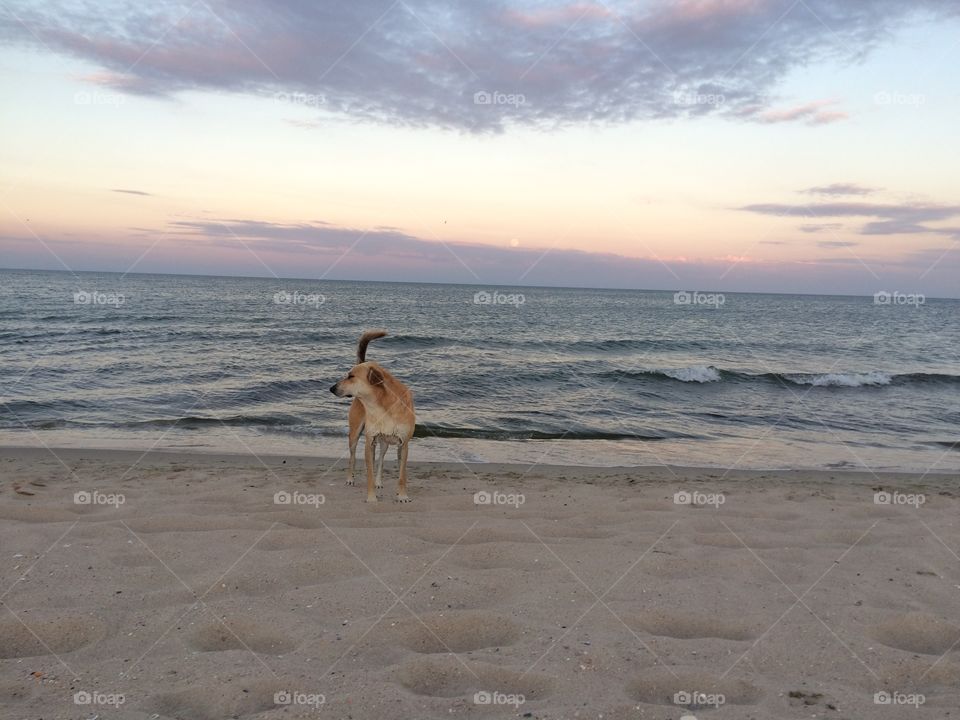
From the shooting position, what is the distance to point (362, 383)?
26.7 feet

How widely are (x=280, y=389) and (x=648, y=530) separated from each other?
13762 mm

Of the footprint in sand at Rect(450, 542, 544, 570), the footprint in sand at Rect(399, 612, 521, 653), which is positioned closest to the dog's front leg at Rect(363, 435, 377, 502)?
the footprint in sand at Rect(450, 542, 544, 570)

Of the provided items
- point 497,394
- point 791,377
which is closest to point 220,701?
point 497,394

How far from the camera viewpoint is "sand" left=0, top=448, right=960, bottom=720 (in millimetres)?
3793

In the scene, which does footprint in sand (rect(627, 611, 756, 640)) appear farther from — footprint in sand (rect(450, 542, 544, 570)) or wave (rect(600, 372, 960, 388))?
wave (rect(600, 372, 960, 388))

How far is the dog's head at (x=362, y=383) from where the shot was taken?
8.14m

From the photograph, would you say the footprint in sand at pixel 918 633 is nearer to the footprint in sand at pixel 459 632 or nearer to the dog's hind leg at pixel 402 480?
the footprint in sand at pixel 459 632

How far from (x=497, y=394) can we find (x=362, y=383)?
445 inches

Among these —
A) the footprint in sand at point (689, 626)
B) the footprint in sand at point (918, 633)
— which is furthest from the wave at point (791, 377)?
the footprint in sand at point (689, 626)

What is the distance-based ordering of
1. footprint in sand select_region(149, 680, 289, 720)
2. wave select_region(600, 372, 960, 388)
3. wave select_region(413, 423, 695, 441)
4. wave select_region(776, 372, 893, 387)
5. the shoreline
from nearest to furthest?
footprint in sand select_region(149, 680, 289, 720)
the shoreline
wave select_region(413, 423, 695, 441)
wave select_region(600, 372, 960, 388)
wave select_region(776, 372, 893, 387)

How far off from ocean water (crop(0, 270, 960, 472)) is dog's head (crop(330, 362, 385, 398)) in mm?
4064

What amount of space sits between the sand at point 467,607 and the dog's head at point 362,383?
1389mm

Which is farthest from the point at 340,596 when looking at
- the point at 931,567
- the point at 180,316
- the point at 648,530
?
the point at 180,316

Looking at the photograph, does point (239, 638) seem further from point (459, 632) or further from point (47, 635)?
point (459, 632)
